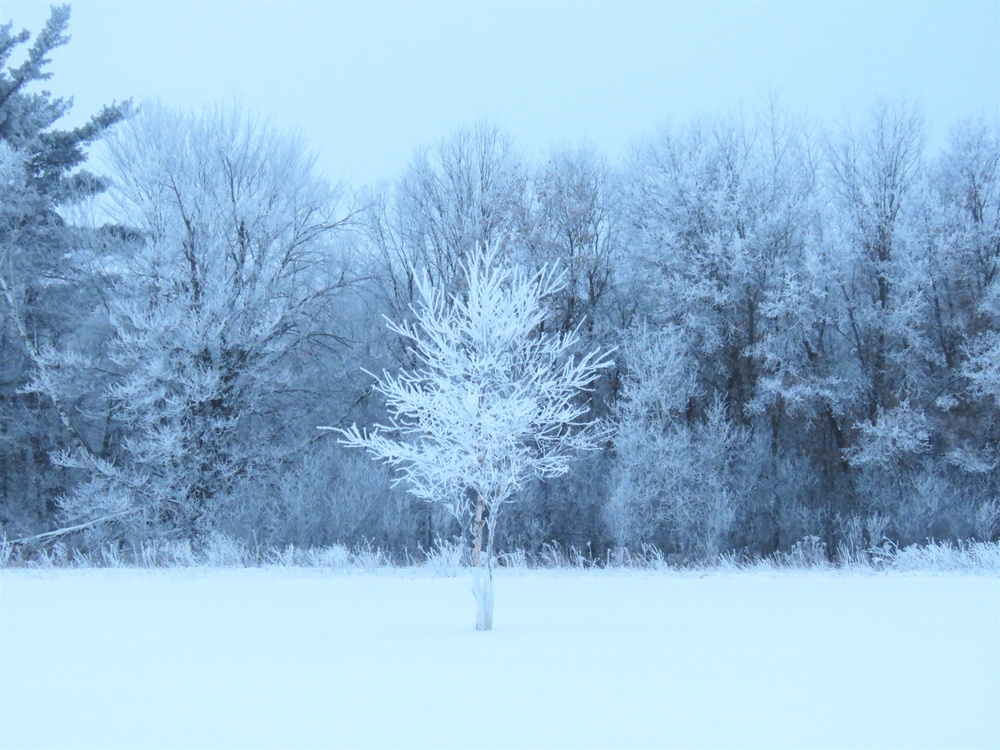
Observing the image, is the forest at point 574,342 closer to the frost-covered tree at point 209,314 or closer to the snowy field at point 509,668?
the frost-covered tree at point 209,314

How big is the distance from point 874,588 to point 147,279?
61.6 ft

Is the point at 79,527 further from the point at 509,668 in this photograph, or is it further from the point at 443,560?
the point at 509,668

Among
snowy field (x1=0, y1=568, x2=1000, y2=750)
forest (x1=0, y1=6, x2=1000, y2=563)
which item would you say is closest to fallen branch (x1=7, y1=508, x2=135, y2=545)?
forest (x1=0, y1=6, x2=1000, y2=563)

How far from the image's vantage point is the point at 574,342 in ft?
67.4

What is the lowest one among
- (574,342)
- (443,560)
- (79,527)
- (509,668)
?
(509,668)

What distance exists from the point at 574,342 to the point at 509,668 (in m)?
14.1

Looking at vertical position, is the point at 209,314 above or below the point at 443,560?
above

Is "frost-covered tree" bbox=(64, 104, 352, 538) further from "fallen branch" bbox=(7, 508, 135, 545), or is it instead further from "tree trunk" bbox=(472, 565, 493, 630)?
"tree trunk" bbox=(472, 565, 493, 630)

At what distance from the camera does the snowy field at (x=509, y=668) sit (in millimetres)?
5277

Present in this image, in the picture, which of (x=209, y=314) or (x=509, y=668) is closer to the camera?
(x=509, y=668)

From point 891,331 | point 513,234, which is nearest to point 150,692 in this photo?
point 513,234

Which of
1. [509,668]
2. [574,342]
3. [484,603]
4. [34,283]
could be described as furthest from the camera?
[34,283]

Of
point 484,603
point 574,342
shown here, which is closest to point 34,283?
point 574,342

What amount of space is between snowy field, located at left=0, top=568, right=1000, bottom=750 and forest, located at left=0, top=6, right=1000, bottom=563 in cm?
1031
